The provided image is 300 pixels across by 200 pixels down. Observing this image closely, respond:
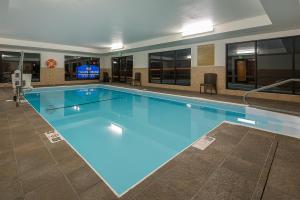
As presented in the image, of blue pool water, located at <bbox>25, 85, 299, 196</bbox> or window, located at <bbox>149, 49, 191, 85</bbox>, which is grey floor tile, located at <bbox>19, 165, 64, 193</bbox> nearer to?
blue pool water, located at <bbox>25, 85, 299, 196</bbox>

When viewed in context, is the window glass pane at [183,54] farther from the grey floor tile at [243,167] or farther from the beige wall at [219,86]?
the grey floor tile at [243,167]

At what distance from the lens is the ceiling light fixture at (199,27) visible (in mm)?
5691

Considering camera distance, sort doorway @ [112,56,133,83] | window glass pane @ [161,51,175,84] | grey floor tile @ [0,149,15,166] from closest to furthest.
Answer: grey floor tile @ [0,149,15,166]
window glass pane @ [161,51,175,84]
doorway @ [112,56,133,83]

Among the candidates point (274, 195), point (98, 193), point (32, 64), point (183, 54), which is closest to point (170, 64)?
point (183, 54)

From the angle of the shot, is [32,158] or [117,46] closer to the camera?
[32,158]

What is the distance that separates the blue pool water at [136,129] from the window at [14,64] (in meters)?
6.92

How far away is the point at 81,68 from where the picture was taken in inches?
519

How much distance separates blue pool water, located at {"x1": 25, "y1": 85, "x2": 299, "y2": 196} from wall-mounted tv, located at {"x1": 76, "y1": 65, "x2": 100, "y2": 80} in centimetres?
804

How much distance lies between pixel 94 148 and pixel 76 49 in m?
9.37

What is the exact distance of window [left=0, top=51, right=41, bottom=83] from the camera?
389 inches

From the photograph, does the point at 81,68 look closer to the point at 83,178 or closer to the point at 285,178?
the point at 83,178

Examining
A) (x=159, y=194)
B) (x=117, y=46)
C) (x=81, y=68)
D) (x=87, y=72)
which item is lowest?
(x=159, y=194)

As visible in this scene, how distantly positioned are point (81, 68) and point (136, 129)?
1083 centimetres

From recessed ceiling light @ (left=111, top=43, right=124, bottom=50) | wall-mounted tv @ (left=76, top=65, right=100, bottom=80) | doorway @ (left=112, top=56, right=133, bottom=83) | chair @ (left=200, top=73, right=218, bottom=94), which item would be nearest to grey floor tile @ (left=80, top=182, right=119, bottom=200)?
chair @ (left=200, top=73, right=218, bottom=94)
